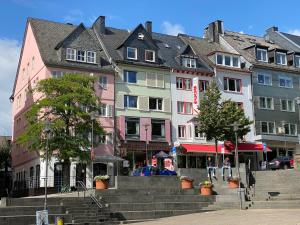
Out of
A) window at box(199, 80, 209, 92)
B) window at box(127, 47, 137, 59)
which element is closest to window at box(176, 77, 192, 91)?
window at box(199, 80, 209, 92)

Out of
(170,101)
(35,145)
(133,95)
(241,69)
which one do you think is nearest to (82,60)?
(133,95)

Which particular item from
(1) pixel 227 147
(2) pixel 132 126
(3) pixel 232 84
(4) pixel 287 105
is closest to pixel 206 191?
(2) pixel 132 126

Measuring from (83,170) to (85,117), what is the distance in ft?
29.2

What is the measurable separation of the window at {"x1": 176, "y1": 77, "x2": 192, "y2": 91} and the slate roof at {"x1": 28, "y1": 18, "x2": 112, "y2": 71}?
755cm

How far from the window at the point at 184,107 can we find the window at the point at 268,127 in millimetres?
8739

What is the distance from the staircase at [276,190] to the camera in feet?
101

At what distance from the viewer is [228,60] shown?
56688 mm

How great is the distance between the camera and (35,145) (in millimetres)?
38156

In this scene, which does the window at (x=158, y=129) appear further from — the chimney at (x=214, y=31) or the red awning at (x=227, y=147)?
→ the chimney at (x=214, y=31)

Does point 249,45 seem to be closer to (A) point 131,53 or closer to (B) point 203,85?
(B) point 203,85

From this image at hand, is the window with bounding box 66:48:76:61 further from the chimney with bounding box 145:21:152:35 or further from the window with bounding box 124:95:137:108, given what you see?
the chimney with bounding box 145:21:152:35

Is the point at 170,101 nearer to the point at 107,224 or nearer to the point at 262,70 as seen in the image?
the point at 262,70

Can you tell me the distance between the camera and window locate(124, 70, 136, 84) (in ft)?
166

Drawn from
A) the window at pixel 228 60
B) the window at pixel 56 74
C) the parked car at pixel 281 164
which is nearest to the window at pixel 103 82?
the window at pixel 56 74
